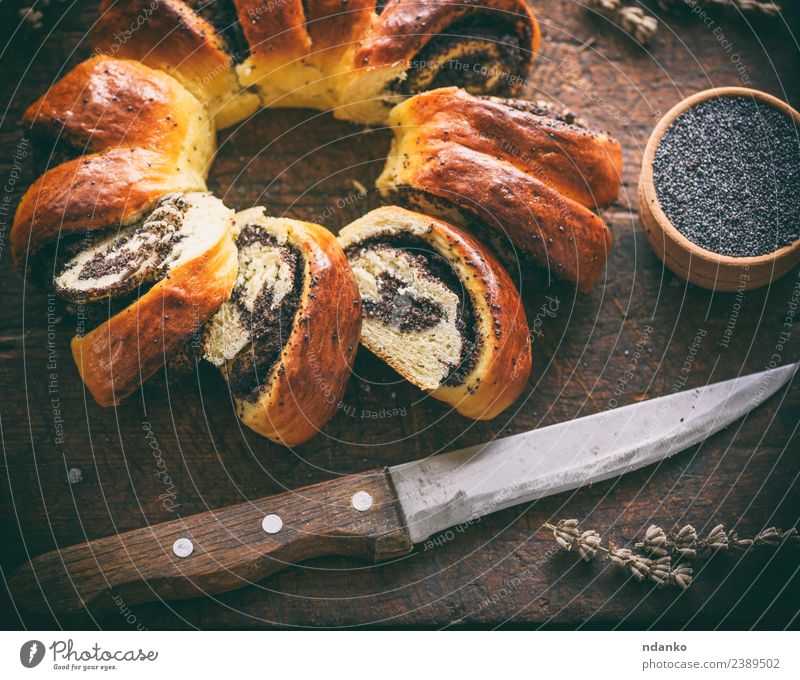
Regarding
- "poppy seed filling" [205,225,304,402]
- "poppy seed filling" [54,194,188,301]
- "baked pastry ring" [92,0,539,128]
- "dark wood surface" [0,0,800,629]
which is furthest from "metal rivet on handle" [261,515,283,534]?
"baked pastry ring" [92,0,539,128]

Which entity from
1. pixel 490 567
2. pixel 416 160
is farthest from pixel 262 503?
pixel 416 160

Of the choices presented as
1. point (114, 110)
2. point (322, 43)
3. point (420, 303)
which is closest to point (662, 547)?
point (420, 303)

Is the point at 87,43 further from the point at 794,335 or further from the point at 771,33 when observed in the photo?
→ the point at 794,335

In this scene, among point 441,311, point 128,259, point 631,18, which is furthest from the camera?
point 631,18

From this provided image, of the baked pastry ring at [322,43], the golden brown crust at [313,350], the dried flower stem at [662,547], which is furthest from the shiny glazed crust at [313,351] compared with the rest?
the dried flower stem at [662,547]

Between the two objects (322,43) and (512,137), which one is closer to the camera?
(512,137)

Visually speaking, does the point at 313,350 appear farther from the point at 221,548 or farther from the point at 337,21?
the point at 337,21
